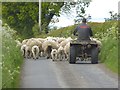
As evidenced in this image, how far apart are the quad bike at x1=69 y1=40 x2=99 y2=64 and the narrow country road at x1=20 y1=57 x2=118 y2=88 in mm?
1010

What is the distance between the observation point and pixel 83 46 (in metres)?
26.1

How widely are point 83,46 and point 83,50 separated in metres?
0.38

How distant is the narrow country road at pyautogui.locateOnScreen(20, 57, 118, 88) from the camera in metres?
18.0

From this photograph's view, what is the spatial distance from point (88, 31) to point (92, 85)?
811cm

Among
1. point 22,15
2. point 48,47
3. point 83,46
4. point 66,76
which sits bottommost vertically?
point 66,76

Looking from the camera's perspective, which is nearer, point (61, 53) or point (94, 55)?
point (94, 55)

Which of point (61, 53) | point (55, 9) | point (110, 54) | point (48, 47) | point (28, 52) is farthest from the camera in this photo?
point (55, 9)

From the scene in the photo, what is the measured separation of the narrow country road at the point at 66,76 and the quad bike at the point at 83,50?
1010mm

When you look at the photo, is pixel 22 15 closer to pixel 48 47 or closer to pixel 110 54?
pixel 48 47

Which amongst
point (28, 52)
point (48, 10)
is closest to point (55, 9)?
point (48, 10)

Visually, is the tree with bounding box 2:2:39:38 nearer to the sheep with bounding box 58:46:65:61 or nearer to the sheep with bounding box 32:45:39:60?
the sheep with bounding box 32:45:39:60

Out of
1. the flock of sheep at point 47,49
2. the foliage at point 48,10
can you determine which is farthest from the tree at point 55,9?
the flock of sheep at point 47,49

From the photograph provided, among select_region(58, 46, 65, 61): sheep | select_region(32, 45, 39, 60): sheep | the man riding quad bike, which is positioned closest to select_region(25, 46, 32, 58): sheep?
select_region(32, 45, 39, 60): sheep

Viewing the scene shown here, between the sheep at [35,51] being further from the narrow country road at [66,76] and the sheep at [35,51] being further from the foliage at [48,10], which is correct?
the foliage at [48,10]
